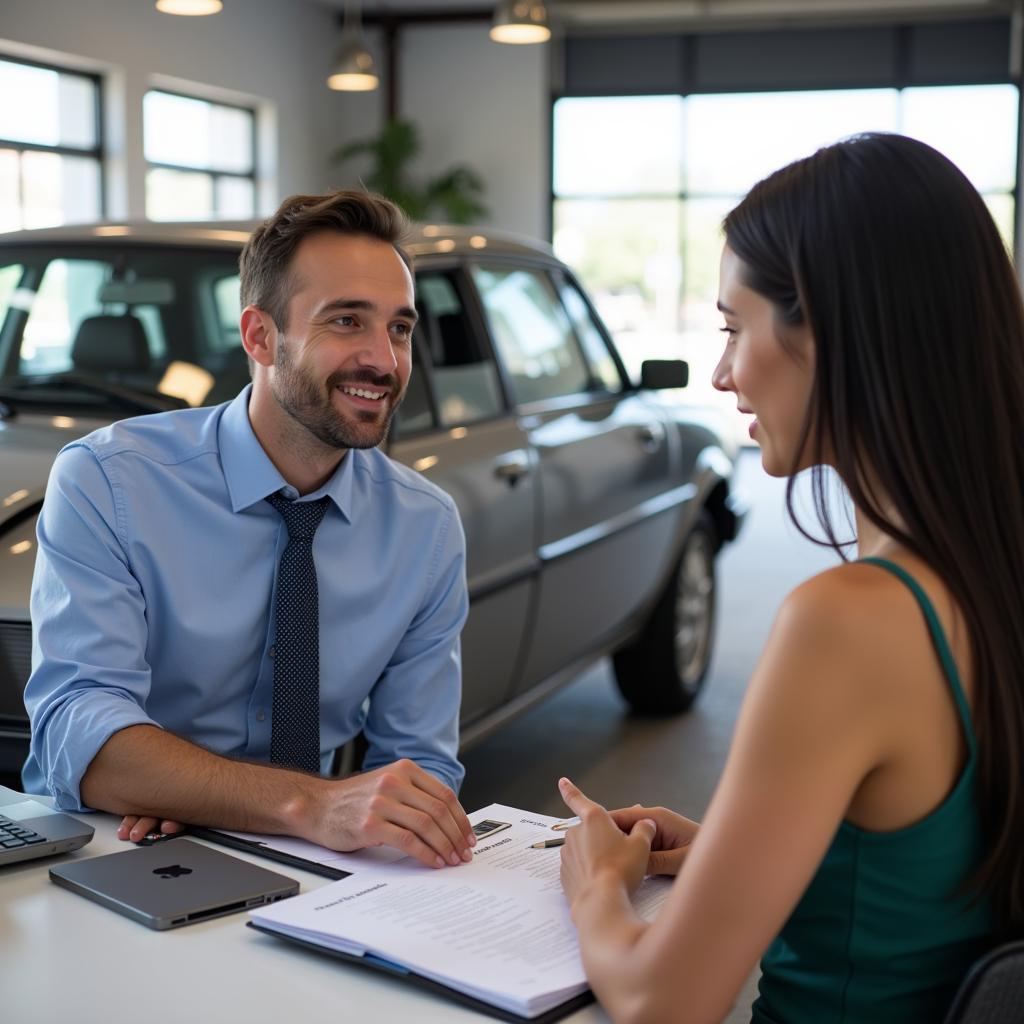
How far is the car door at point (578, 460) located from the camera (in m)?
3.72

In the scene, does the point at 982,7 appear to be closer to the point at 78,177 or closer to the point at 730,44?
the point at 730,44

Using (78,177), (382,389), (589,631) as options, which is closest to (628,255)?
(78,177)

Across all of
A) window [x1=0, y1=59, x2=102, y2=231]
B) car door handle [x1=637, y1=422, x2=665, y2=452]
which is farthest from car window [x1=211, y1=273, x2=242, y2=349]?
window [x1=0, y1=59, x2=102, y2=231]

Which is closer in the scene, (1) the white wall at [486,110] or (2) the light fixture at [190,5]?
(2) the light fixture at [190,5]

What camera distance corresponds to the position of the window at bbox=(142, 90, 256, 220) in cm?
1158

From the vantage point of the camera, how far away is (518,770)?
4.27 metres

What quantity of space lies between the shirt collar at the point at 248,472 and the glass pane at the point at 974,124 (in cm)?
1210

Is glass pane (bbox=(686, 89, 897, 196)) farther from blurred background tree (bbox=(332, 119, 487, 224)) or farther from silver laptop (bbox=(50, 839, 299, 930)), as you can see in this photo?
silver laptop (bbox=(50, 839, 299, 930))

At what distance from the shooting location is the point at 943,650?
111 centimetres

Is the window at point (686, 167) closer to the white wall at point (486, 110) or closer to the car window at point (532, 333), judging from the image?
the white wall at point (486, 110)

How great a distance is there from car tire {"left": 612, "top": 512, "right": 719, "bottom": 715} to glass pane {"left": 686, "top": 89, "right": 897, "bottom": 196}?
29.8 ft

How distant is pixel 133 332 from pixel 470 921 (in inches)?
90.0

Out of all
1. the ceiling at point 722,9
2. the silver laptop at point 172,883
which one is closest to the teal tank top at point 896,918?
the silver laptop at point 172,883

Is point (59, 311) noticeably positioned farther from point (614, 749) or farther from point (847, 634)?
point (847, 634)
